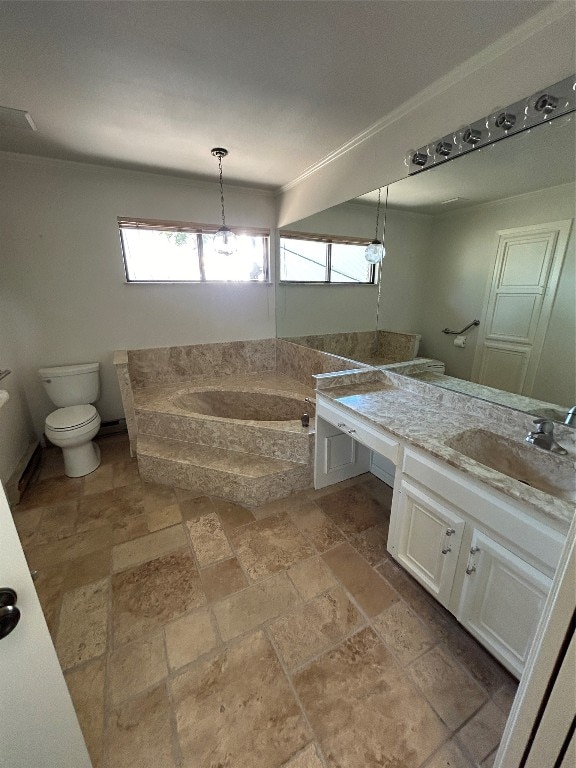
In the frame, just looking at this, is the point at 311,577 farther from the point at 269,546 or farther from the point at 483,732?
the point at 483,732

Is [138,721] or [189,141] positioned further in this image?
[189,141]

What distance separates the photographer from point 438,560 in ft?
4.48

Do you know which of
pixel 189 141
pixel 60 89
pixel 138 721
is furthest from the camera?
pixel 189 141

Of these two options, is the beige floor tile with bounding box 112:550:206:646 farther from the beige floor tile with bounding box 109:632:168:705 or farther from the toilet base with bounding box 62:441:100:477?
the toilet base with bounding box 62:441:100:477

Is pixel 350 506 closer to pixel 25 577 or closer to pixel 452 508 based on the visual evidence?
pixel 452 508

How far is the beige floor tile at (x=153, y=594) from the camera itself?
1.42 metres

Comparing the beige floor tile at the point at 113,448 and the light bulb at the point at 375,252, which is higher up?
the light bulb at the point at 375,252

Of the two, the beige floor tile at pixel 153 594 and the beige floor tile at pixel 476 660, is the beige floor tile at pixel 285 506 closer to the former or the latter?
the beige floor tile at pixel 153 594

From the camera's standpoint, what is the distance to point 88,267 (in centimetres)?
273

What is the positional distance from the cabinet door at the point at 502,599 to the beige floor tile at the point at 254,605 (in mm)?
814

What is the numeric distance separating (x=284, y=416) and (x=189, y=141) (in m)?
2.29

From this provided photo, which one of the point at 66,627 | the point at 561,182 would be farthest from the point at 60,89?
the point at 66,627

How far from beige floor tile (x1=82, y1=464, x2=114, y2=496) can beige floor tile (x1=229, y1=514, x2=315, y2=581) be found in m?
1.20

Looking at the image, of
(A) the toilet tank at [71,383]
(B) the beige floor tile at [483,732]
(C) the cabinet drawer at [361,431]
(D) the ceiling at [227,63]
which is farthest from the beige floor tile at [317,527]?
(D) the ceiling at [227,63]
